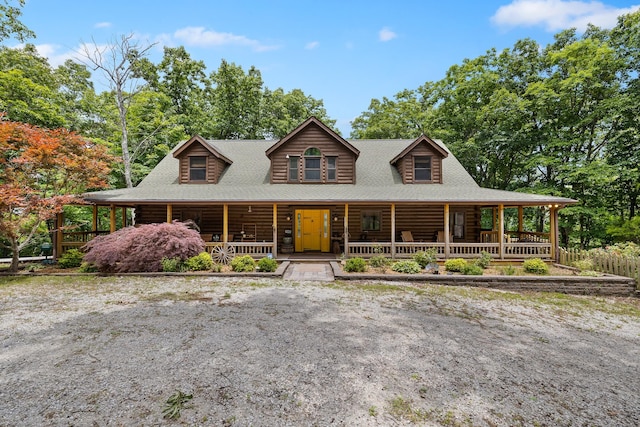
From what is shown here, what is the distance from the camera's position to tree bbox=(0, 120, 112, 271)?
10.1 meters

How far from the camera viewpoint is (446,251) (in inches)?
516

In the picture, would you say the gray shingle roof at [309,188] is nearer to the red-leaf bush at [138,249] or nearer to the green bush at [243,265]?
the red-leaf bush at [138,249]

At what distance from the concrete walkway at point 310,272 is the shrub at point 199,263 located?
307 centimetres

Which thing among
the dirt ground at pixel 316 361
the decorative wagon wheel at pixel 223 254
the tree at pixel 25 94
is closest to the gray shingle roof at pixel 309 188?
the decorative wagon wheel at pixel 223 254

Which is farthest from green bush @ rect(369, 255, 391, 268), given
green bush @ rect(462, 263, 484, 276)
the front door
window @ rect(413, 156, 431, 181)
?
window @ rect(413, 156, 431, 181)

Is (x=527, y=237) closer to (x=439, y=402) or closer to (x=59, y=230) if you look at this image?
(x=439, y=402)

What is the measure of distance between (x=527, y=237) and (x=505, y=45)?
17654 mm

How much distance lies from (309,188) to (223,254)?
530cm

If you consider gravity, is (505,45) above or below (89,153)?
above

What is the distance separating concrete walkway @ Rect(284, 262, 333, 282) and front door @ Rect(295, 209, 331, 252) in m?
2.70

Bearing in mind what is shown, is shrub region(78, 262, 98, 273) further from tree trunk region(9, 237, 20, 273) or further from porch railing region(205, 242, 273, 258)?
porch railing region(205, 242, 273, 258)

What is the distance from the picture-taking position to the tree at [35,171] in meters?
10.1

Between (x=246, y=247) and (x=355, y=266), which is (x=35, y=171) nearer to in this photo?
(x=246, y=247)

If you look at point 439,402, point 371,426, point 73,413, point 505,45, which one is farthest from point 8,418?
point 505,45
